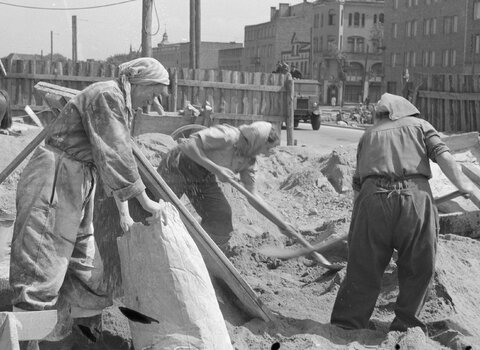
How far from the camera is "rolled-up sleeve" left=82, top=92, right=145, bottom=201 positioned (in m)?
4.30

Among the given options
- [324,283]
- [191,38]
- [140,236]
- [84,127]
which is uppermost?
[191,38]

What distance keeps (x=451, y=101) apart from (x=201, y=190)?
13.9 m

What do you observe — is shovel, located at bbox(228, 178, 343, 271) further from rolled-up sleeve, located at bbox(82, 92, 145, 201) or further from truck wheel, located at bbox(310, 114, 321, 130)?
truck wheel, located at bbox(310, 114, 321, 130)

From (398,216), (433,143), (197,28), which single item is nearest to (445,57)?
(197,28)

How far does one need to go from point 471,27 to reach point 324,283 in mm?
54196

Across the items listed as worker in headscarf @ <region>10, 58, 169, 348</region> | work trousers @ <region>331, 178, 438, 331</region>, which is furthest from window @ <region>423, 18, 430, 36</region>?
worker in headscarf @ <region>10, 58, 169, 348</region>

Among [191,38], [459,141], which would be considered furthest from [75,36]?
[459,141]

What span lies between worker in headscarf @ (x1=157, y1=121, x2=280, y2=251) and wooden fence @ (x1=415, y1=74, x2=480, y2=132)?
13064mm

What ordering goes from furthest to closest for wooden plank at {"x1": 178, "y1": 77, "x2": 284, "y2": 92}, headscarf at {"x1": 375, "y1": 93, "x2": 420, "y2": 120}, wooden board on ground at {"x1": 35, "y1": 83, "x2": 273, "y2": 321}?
wooden plank at {"x1": 178, "y1": 77, "x2": 284, "y2": 92}
headscarf at {"x1": 375, "y1": 93, "x2": 420, "y2": 120}
wooden board on ground at {"x1": 35, "y1": 83, "x2": 273, "y2": 321}

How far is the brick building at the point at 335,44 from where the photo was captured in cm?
8481

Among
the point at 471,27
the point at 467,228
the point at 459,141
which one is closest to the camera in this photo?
→ the point at 467,228

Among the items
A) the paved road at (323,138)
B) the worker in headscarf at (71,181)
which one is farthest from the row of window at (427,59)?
the worker in headscarf at (71,181)

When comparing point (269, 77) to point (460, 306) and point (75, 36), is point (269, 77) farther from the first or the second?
point (75, 36)

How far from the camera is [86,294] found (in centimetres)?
461
